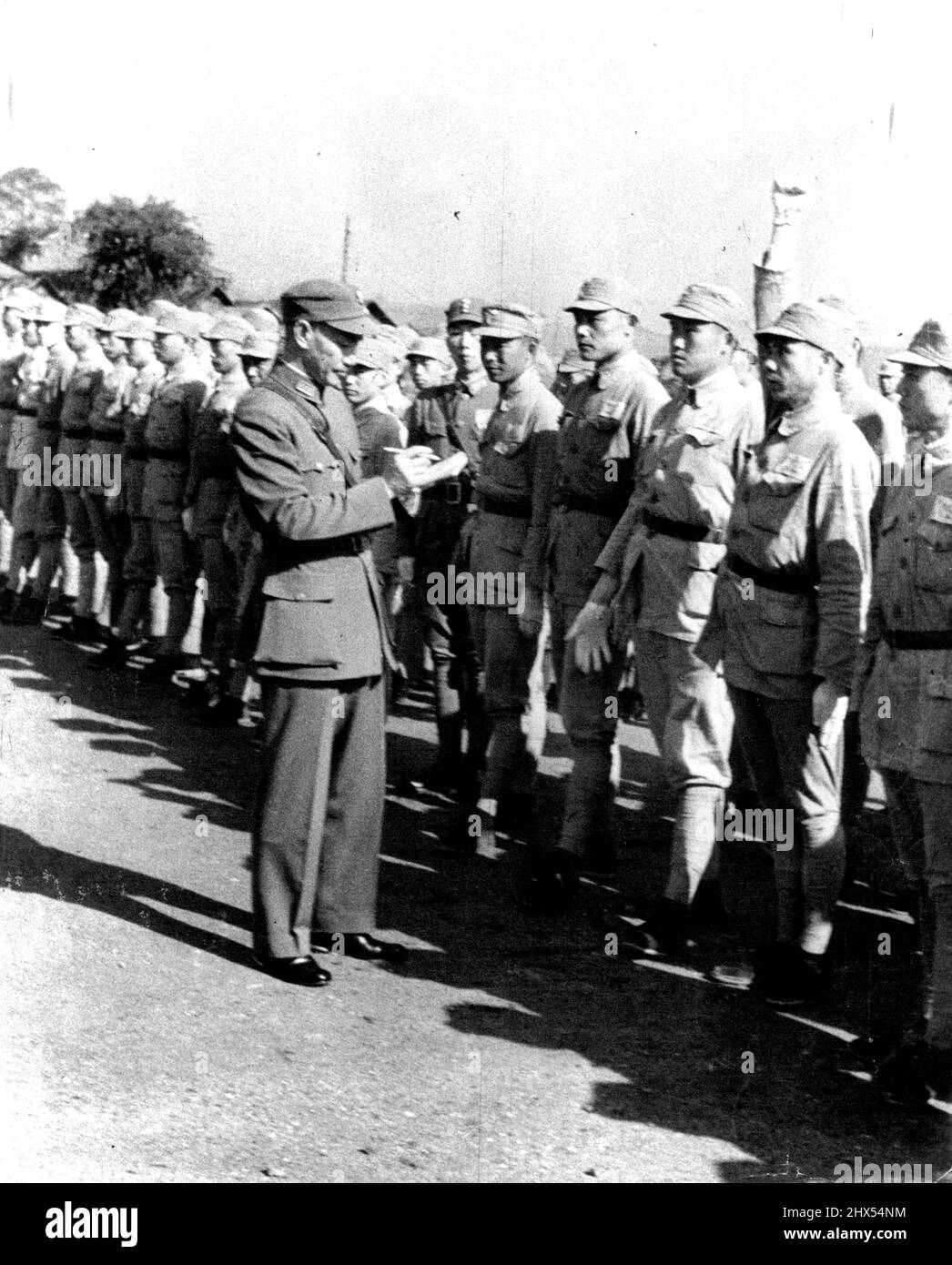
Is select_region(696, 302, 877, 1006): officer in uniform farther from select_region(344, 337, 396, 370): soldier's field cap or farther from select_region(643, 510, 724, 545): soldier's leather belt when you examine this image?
select_region(344, 337, 396, 370): soldier's field cap

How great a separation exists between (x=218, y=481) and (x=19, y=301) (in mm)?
4654

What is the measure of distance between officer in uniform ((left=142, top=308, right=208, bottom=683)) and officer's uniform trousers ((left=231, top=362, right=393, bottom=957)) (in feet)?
17.1

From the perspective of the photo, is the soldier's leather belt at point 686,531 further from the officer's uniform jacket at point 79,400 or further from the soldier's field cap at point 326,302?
the officer's uniform jacket at point 79,400

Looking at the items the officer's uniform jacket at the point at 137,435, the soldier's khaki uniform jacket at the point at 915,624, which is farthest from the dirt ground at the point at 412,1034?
the officer's uniform jacket at the point at 137,435

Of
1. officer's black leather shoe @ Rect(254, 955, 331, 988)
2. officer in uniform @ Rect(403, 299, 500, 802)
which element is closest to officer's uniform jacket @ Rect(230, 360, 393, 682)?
officer's black leather shoe @ Rect(254, 955, 331, 988)

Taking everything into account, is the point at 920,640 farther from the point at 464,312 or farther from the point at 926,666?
the point at 464,312
